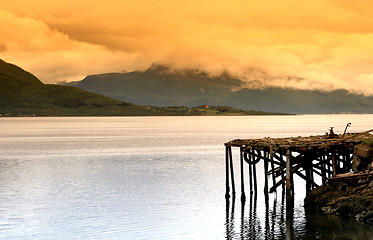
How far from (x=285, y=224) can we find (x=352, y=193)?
15.3ft

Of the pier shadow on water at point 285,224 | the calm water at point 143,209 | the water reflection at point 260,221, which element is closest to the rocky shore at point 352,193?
the pier shadow on water at point 285,224

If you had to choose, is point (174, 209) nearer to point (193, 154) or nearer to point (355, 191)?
point (355, 191)

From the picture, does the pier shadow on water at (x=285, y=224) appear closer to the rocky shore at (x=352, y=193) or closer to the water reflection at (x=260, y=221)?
the water reflection at (x=260, y=221)

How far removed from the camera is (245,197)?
42.5 m

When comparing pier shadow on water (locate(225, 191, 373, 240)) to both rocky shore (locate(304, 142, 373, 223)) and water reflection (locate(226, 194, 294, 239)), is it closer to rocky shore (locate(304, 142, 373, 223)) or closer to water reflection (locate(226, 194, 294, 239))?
water reflection (locate(226, 194, 294, 239))

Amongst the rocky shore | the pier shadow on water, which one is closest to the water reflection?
the pier shadow on water

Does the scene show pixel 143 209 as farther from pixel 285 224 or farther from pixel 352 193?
pixel 352 193

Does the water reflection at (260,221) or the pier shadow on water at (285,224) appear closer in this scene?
the pier shadow on water at (285,224)

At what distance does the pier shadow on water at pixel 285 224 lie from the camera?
98.8 feet

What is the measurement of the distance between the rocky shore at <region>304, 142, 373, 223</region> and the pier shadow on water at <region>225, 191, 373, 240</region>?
70 cm

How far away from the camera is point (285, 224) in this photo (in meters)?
33.2

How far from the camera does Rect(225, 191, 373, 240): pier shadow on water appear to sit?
3012cm

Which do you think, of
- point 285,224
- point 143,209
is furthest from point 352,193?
point 143,209

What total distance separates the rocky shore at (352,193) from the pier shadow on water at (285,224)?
698 mm
